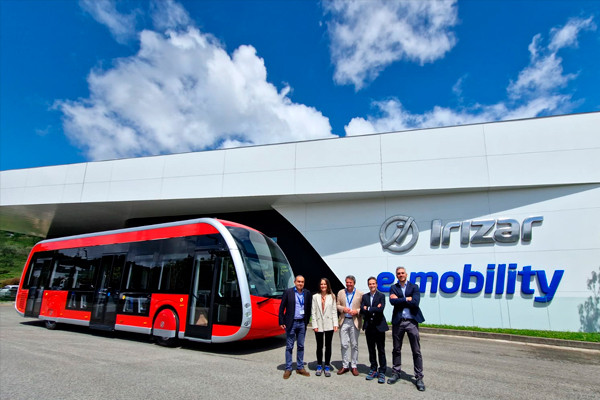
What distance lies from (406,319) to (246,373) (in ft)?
9.49

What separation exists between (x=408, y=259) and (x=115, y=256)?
10594 mm

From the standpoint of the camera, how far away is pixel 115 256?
10.3m

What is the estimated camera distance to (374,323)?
17.8ft

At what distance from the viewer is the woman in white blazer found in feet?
18.7

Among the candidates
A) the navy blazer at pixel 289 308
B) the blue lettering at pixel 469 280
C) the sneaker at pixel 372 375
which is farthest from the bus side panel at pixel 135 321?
the blue lettering at pixel 469 280

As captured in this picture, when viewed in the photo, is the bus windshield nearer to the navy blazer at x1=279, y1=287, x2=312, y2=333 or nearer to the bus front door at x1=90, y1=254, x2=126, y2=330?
the navy blazer at x1=279, y1=287, x2=312, y2=333

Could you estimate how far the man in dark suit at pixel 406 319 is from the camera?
507cm

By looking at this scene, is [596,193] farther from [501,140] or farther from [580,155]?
[501,140]

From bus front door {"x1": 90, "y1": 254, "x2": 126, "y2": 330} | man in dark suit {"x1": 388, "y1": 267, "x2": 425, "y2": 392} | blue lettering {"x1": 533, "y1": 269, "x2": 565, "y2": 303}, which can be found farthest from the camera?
blue lettering {"x1": 533, "y1": 269, "x2": 565, "y2": 303}

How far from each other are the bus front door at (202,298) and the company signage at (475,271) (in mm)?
8092

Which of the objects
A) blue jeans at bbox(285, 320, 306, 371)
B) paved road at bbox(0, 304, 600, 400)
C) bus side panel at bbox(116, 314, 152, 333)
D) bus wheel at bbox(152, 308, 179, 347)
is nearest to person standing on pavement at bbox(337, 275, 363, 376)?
paved road at bbox(0, 304, 600, 400)

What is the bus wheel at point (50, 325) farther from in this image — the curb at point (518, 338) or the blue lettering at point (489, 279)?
the blue lettering at point (489, 279)

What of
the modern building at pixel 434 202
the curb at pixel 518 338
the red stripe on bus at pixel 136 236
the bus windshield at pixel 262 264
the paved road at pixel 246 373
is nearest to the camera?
the paved road at pixel 246 373

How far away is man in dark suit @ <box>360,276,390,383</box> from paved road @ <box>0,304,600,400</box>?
1.05 ft
